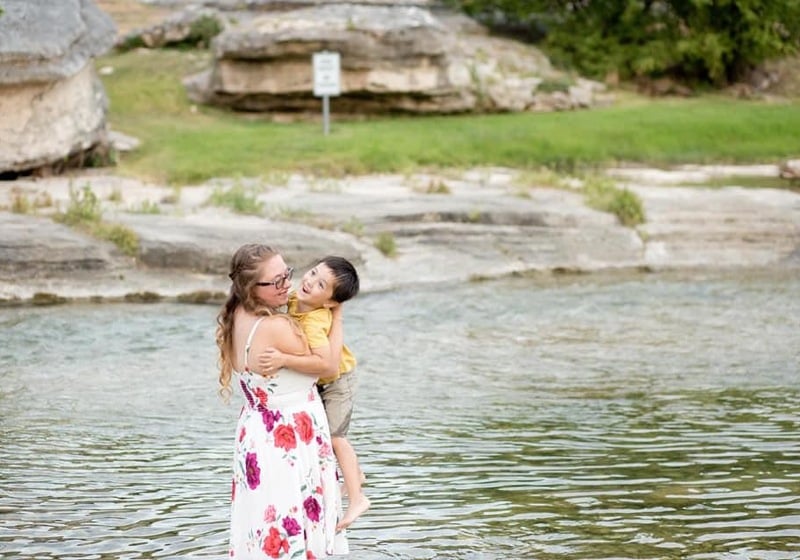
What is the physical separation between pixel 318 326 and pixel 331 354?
0.43 feet

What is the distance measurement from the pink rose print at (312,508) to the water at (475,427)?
91cm

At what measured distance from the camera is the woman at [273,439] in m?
6.10

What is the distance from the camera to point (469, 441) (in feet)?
30.6

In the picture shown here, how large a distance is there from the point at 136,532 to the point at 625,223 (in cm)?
1077

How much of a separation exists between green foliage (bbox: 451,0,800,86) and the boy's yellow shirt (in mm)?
20146

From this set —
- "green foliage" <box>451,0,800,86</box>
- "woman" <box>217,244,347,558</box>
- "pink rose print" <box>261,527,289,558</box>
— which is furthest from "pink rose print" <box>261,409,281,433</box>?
"green foliage" <box>451,0,800,86</box>

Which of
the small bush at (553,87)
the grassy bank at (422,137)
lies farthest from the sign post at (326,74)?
→ the small bush at (553,87)

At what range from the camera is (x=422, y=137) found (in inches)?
830

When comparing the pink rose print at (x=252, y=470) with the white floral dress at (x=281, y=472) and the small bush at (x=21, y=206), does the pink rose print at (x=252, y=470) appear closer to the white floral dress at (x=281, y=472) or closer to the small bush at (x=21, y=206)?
the white floral dress at (x=281, y=472)

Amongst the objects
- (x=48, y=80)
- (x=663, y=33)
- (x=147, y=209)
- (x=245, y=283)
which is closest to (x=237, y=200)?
(x=147, y=209)

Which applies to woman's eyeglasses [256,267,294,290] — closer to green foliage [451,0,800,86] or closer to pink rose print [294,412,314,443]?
pink rose print [294,412,314,443]

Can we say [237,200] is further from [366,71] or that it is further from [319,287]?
[319,287]

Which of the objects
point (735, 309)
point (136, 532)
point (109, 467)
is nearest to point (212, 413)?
point (109, 467)

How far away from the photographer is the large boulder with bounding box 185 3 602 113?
23312mm
